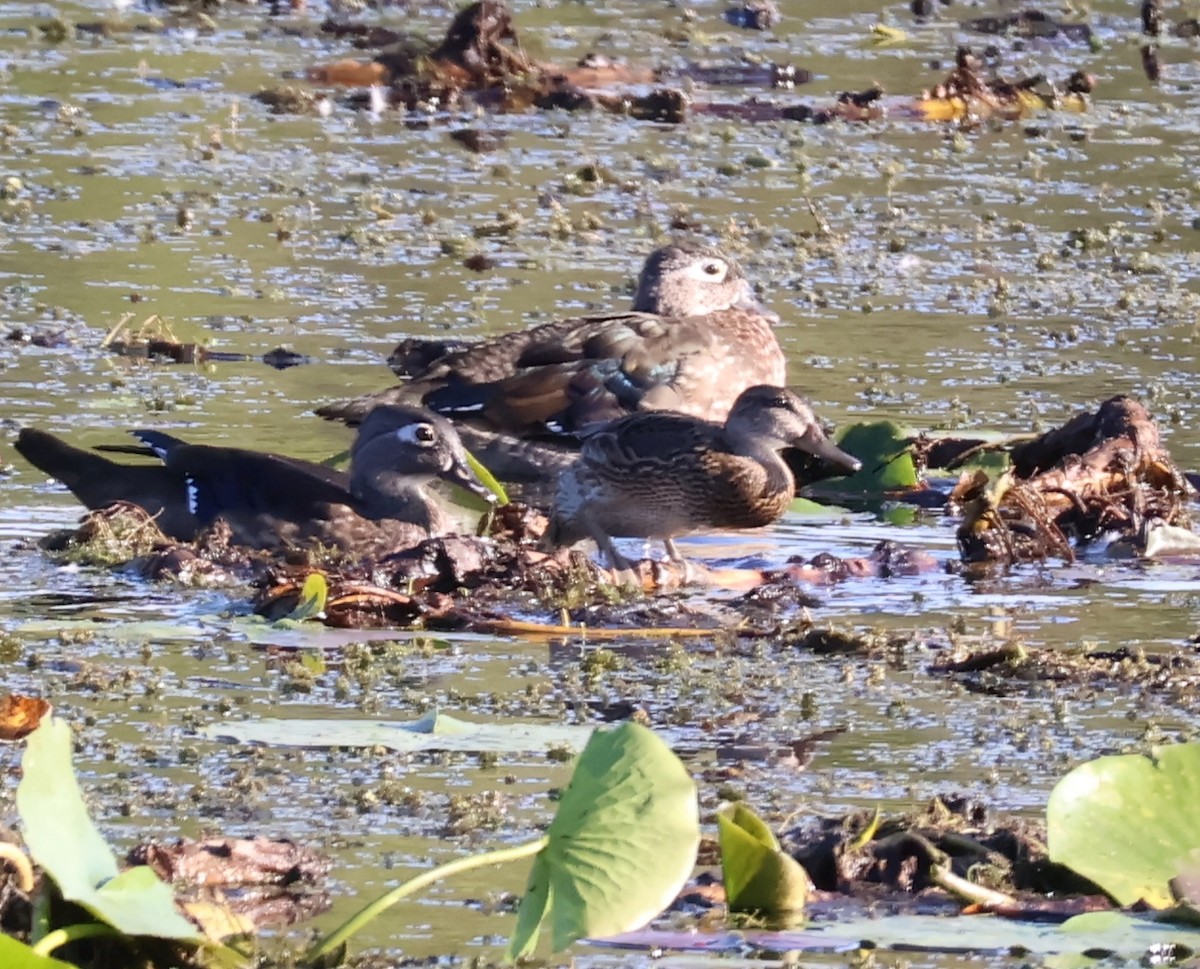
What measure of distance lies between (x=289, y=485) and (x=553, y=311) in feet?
13.2

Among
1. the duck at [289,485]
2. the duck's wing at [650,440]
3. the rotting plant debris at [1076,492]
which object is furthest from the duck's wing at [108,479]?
the rotting plant debris at [1076,492]

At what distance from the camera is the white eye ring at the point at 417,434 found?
28.9ft

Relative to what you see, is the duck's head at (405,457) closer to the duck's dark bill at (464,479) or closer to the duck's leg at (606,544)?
the duck's dark bill at (464,479)

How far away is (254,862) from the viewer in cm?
470

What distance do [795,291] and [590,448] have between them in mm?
3961

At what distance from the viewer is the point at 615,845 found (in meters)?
4.05

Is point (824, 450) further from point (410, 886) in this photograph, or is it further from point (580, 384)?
point (410, 886)

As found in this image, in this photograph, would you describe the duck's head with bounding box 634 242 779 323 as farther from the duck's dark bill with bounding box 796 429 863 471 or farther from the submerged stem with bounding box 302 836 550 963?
the submerged stem with bounding box 302 836 550 963

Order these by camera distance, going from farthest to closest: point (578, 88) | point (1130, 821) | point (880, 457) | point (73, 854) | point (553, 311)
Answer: point (578, 88)
point (553, 311)
point (880, 457)
point (1130, 821)
point (73, 854)

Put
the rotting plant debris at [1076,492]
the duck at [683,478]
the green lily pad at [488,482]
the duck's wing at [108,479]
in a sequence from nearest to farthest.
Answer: the rotting plant debris at [1076,492], the duck's wing at [108,479], the duck at [683,478], the green lily pad at [488,482]

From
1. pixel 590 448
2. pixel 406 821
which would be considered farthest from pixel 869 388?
pixel 406 821

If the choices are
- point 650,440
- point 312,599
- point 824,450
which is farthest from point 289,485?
point 824,450

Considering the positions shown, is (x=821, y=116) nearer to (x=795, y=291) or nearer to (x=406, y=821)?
(x=795, y=291)

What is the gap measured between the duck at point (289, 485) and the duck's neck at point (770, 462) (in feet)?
2.77
